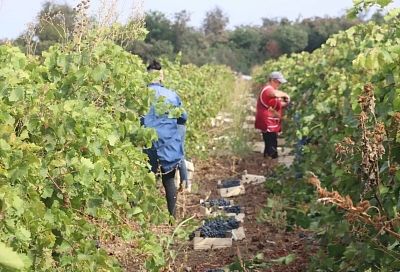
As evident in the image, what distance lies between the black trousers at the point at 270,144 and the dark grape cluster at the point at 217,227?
399 centimetres

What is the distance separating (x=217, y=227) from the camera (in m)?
6.28

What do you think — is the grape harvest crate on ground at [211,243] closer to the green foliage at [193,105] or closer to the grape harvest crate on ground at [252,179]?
the green foliage at [193,105]

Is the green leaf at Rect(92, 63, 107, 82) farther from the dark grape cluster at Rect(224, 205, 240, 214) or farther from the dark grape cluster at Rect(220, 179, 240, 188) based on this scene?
the dark grape cluster at Rect(220, 179, 240, 188)

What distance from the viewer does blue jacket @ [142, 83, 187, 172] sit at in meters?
6.13

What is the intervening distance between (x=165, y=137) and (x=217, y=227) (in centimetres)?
91

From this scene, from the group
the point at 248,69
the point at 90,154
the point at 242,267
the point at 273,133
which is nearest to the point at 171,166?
the point at 242,267

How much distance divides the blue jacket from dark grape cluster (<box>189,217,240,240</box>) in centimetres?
60

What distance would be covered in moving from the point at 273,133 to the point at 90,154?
23.0ft

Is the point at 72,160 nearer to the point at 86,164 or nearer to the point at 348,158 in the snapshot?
the point at 86,164

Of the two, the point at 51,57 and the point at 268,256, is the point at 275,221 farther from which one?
the point at 51,57

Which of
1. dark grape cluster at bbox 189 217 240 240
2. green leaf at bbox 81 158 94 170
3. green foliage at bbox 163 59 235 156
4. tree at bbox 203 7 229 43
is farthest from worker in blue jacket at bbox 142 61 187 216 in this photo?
tree at bbox 203 7 229 43

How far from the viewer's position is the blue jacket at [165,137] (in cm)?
613

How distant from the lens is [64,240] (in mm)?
3334

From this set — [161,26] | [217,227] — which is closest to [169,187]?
[217,227]
